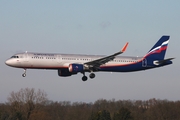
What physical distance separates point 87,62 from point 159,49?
54.5 ft

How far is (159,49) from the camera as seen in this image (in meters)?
77.9

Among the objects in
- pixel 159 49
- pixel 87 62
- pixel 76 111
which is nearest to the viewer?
pixel 87 62

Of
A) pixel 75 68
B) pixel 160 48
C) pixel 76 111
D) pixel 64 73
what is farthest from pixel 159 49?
pixel 76 111

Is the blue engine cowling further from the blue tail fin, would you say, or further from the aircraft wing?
the blue tail fin

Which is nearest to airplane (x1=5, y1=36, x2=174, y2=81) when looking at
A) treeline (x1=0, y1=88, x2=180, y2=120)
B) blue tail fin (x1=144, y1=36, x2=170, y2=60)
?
blue tail fin (x1=144, y1=36, x2=170, y2=60)

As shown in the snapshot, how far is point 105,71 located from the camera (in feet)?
234

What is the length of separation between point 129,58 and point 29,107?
44589 mm

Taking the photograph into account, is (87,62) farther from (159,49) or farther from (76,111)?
(76,111)

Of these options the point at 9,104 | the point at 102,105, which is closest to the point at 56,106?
the point at 102,105

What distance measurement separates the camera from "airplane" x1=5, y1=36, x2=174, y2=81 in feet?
213

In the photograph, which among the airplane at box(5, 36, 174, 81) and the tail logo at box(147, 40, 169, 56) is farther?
the tail logo at box(147, 40, 169, 56)

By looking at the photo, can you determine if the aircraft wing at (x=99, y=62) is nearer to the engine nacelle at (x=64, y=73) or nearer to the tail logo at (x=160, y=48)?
the engine nacelle at (x=64, y=73)

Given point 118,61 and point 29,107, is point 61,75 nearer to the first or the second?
point 118,61

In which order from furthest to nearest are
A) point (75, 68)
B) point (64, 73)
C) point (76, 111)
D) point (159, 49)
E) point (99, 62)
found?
1. point (76, 111)
2. point (159, 49)
3. point (64, 73)
4. point (99, 62)
5. point (75, 68)
